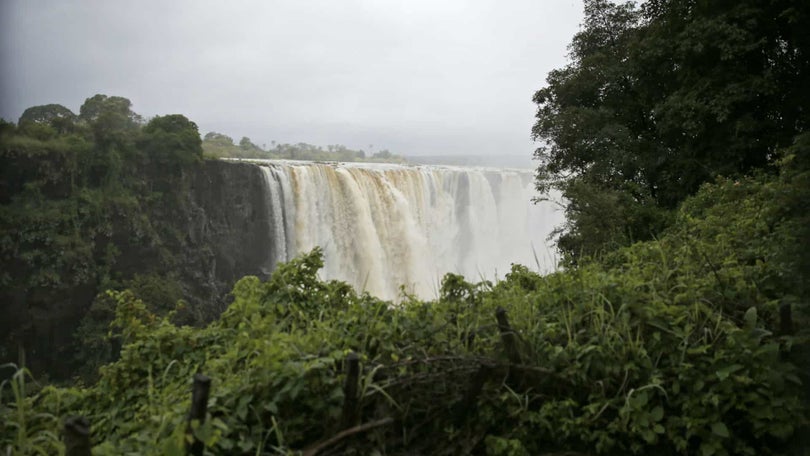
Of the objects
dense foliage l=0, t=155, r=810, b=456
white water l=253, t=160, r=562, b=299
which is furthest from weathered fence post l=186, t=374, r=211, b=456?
white water l=253, t=160, r=562, b=299

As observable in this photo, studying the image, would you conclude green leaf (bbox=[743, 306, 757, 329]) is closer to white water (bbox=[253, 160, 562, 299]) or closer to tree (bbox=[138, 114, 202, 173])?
white water (bbox=[253, 160, 562, 299])

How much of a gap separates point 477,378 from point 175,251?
16.6 metres

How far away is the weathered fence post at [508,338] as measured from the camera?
1.68 metres

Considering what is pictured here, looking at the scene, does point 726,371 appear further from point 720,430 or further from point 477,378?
point 477,378

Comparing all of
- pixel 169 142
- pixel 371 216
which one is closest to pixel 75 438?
pixel 371 216

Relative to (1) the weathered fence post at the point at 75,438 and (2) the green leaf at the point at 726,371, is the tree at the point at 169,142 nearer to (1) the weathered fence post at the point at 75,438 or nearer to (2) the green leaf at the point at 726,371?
(1) the weathered fence post at the point at 75,438

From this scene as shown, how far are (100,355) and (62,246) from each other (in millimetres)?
2798

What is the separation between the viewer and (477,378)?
163 cm

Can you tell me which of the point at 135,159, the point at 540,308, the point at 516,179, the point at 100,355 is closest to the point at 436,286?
the point at 540,308

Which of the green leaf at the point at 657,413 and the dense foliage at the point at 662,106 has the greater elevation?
the dense foliage at the point at 662,106

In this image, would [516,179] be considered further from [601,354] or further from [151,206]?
[601,354]

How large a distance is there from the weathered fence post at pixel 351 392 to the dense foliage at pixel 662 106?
425 cm

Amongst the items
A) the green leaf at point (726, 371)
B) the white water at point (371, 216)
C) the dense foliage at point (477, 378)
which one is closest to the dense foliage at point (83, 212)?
the white water at point (371, 216)

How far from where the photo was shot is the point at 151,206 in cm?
1622
